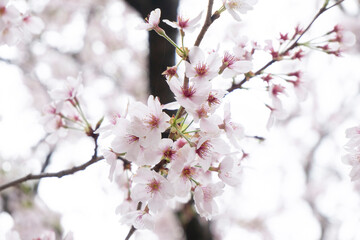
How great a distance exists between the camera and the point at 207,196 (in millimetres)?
855

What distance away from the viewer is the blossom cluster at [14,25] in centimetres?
119

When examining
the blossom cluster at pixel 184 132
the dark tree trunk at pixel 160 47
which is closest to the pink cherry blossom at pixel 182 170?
the blossom cluster at pixel 184 132

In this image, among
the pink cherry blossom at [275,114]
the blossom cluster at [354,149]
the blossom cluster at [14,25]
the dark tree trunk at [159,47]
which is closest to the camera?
the blossom cluster at [354,149]

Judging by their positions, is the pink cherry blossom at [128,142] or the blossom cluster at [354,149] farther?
the blossom cluster at [354,149]

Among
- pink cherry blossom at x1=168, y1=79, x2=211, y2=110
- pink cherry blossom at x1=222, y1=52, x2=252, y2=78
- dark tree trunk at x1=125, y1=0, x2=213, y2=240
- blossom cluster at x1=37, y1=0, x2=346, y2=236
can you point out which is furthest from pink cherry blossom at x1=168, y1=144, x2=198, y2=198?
dark tree trunk at x1=125, y1=0, x2=213, y2=240

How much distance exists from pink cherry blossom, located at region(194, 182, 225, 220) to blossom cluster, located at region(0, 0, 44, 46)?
0.91m

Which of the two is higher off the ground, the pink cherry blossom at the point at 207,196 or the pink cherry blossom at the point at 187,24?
the pink cherry blossom at the point at 187,24

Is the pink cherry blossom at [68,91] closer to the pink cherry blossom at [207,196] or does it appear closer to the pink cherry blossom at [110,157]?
the pink cherry blossom at [110,157]

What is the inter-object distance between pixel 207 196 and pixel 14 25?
98 cm

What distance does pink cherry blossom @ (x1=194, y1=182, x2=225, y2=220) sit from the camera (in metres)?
0.83

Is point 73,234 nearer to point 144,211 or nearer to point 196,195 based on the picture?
point 144,211

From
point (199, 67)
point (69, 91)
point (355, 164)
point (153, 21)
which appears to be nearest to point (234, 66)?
point (199, 67)

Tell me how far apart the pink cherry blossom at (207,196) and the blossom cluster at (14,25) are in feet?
2.98

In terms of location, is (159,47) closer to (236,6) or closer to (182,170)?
(236,6)
